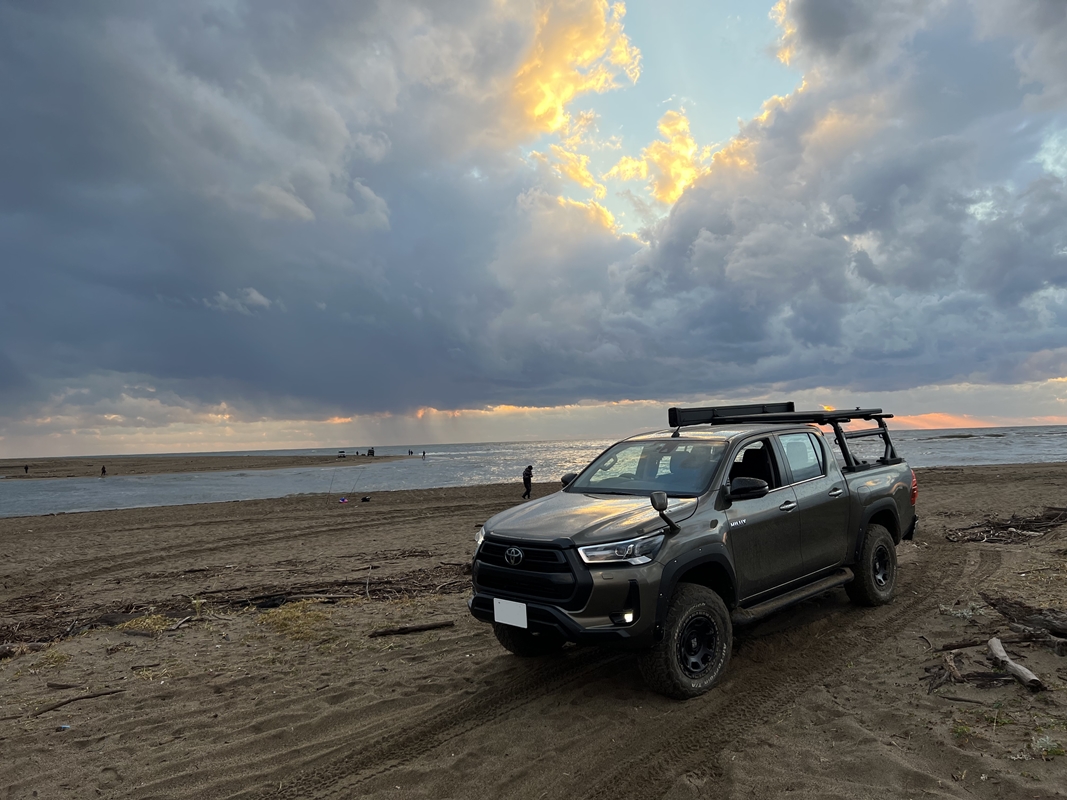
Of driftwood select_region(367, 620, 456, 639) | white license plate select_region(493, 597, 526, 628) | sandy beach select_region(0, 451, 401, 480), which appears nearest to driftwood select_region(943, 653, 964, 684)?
white license plate select_region(493, 597, 526, 628)

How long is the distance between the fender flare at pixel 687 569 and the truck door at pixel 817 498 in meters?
1.23

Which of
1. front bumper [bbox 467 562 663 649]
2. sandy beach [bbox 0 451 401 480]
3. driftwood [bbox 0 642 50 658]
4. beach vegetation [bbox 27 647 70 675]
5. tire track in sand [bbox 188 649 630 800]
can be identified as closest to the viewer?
tire track in sand [bbox 188 649 630 800]

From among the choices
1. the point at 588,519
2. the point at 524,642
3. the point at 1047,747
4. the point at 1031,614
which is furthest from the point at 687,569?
the point at 1031,614

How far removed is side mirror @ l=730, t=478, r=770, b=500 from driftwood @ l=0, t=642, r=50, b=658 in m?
6.96

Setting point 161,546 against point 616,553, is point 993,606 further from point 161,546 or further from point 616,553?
point 161,546

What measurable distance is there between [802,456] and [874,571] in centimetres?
171

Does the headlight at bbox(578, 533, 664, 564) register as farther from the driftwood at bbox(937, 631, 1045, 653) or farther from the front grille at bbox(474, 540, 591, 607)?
the driftwood at bbox(937, 631, 1045, 653)

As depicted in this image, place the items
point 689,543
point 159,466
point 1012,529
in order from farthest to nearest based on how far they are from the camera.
→ point 159,466, point 1012,529, point 689,543

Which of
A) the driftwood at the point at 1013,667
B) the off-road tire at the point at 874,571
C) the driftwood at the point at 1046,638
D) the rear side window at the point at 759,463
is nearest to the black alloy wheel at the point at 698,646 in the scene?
the rear side window at the point at 759,463

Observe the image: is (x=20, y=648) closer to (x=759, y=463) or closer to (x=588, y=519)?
(x=588, y=519)

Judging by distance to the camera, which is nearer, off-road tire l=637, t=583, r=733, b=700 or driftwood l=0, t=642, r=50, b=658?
off-road tire l=637, t=583, r=733, b=700

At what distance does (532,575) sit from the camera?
4258mm

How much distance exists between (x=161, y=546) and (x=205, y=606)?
6609 mm

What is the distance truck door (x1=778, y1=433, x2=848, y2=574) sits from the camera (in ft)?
18.4
